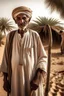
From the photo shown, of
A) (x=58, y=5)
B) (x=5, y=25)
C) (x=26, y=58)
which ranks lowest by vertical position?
(x=5, y=25)

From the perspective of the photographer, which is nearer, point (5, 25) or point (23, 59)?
point (23, 59)

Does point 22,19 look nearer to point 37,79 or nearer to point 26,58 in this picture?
point 26,58

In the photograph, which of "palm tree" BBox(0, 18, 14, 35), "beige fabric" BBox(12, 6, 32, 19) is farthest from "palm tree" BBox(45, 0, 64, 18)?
"beige fabric" BBox(12, 6, 32, 19)

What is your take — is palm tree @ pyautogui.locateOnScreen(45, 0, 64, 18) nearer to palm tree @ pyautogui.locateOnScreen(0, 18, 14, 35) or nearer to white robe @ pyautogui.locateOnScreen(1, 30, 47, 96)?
palm tree @ pyautogui.locateOnScreen(0, 18, 14, 35)

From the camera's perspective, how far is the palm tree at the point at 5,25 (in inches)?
118

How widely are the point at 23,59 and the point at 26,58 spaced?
0.02 meters

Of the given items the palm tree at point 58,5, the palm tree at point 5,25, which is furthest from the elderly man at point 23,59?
the palm tree at point 58,5

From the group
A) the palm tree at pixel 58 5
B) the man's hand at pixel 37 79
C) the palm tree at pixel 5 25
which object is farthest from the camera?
the palm tree at pixel 58 5

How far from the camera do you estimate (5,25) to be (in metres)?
3.33

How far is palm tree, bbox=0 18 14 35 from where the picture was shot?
2992mm

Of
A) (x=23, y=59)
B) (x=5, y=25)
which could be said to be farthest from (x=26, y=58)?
(x=5, y=25)

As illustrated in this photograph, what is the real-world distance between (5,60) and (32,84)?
198mm

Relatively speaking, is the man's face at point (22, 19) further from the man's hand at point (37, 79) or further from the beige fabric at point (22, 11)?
the man's hand at point (37, 79)

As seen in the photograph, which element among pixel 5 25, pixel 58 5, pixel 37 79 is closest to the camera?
pixel 37 79
